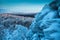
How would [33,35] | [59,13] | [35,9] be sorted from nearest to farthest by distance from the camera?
[59,13], [33,35], [35,9]

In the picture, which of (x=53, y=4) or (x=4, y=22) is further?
(x=4, y=22)

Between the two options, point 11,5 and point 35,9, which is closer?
point 35,9

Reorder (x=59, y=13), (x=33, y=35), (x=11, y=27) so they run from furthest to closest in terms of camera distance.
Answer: (x=11, y=27)
(x=33, y=35)
(x=59, y=13)

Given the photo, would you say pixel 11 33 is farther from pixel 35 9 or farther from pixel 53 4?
pixel 53 4

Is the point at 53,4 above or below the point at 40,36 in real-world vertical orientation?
above

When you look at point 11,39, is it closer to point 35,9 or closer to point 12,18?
point 12,18

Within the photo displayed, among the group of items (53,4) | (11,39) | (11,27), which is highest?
(53,4)

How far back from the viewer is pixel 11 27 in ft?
4.88

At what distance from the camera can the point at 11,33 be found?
1425 millimetres

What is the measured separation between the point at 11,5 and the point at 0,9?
0.12 metres

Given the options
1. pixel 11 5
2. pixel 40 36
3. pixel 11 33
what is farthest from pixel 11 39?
pixel 40 36

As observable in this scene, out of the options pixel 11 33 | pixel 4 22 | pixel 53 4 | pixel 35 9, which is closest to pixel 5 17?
pixel 4 22

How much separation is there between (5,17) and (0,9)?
0.28 feet

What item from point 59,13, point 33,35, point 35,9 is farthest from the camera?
point 35,9
